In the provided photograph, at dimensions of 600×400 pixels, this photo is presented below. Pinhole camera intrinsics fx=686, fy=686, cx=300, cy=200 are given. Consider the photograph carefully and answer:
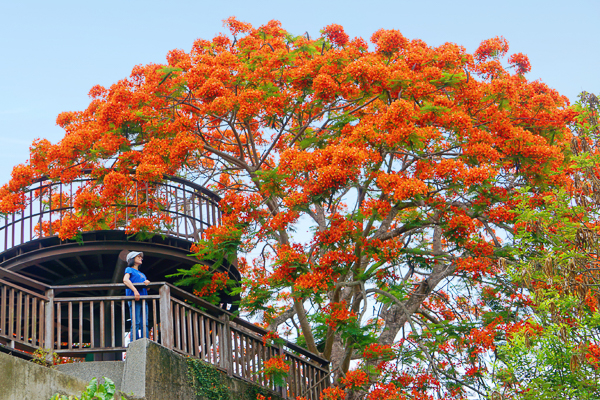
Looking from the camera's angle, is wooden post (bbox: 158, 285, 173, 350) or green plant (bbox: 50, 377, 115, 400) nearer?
green plant (bbox: 50, 377, 115, 400)

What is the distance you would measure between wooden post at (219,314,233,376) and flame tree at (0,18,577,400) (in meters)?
1.00

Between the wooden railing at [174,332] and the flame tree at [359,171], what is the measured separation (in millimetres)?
522

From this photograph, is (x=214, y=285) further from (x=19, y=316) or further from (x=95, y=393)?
(x=95, y=393)

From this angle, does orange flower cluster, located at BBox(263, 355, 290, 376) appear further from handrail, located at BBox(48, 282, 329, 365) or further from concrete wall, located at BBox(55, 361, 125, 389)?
concrete wall, located at BBox(55, 361, 125, 389)

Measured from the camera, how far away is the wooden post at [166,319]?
28.9ft

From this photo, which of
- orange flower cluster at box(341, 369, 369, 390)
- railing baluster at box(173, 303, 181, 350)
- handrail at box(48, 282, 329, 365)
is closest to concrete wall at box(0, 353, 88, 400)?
handrail at box(48, 282, 329, 365)

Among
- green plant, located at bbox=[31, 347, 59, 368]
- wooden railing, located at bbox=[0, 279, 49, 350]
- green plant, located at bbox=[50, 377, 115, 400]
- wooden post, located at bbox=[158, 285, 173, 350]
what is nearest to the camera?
green plant, located at bbox=[50, 377, 115, 400]

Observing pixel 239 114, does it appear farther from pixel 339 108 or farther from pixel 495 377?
pixel 495 377

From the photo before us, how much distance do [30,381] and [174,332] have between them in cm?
266

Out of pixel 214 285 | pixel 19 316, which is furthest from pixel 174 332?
pixel 214 285

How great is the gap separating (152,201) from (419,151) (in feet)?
16.2

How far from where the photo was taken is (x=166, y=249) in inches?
480

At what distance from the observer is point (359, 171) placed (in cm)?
1131

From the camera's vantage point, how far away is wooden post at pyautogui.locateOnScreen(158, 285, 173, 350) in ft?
28.9
